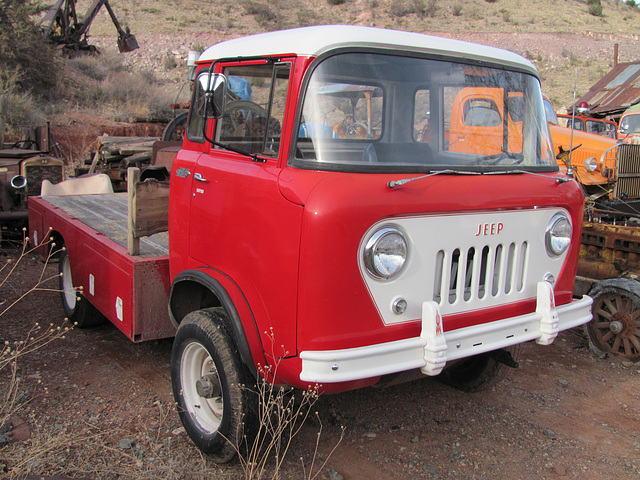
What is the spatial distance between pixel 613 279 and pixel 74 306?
16.4 ft

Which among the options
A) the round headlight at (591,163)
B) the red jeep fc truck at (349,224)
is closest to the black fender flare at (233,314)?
the red jeep fc truck at (349,224)

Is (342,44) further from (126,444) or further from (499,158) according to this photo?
(126,444)

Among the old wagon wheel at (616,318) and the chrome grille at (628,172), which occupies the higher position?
the chrome grille at (628,172)

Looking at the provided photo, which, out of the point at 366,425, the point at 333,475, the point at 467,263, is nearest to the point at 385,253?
the point at 467,263

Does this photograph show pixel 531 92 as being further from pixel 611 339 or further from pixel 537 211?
pixel 611 339

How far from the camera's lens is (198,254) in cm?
339

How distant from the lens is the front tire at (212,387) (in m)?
2.96

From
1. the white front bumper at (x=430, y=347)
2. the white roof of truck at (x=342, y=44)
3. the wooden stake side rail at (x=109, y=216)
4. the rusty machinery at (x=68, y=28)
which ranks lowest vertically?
the white front bumper at (x=430, y=347)

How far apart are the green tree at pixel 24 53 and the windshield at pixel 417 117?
17.1 m

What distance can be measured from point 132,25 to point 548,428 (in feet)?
137

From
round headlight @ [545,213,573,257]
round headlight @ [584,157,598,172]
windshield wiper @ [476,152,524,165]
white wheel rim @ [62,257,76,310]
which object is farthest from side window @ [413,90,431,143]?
round headlight @ [584,157,598,172]

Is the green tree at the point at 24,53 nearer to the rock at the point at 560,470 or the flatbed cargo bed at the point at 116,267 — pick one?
the flatbed cargo bed at the point at 116,267

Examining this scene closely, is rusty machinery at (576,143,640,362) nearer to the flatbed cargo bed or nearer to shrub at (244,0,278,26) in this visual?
the flatbed cargo bed

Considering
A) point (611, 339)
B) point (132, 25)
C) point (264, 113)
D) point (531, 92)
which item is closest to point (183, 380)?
point (264, 113)
